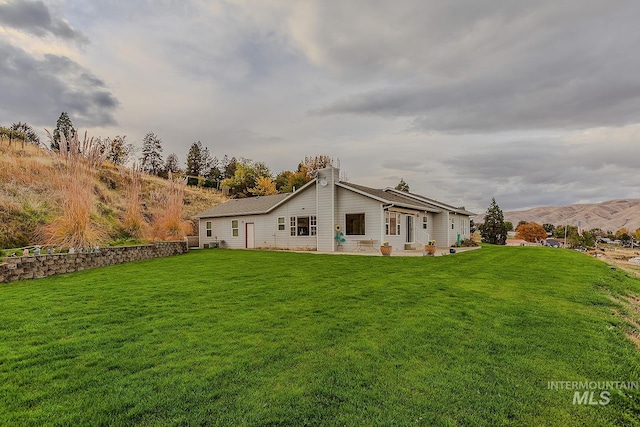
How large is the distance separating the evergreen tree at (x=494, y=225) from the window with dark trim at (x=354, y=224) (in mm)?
27341

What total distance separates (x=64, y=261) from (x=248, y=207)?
1346 cm

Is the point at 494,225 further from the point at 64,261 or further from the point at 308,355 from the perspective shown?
the point at 64,261

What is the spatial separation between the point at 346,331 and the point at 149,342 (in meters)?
2.90

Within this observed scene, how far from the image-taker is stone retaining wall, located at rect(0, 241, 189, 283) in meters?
9.30

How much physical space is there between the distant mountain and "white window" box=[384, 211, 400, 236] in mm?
140211

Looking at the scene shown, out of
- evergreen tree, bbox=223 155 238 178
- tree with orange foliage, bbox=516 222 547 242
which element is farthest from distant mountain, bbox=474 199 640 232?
evergreen tree, bbox=223 155 238 178

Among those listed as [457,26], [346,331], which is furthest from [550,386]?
[457,26]

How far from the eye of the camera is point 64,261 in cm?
1077

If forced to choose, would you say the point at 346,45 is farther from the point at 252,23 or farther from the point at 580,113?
the point at 580,113

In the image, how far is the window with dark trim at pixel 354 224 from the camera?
17.9 meters

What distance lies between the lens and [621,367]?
12.5ft

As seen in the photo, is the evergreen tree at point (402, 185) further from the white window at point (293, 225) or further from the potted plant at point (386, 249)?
the potted plant at point (386, 249)

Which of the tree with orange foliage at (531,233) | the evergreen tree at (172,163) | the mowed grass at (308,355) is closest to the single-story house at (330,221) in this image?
the mowed grass at (308,355)

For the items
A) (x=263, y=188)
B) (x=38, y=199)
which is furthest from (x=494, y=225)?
(x=38, y=199)
